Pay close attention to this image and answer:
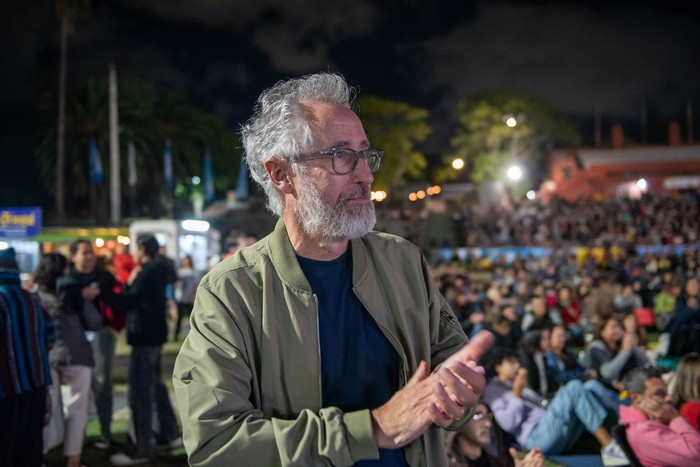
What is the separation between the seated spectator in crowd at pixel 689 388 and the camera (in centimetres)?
479

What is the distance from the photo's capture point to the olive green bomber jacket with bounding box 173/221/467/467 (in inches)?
60.5

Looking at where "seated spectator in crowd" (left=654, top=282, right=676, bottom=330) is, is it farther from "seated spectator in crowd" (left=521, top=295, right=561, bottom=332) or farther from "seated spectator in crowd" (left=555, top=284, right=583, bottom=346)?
"seated spectator in crowd" (left=521, top=295, right=561, bottom=332)

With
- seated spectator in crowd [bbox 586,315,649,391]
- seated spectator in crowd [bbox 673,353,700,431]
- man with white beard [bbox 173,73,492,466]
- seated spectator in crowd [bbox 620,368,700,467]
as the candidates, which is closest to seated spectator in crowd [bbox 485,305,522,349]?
seated spectator in crowd [bbox 586,315,649,391]

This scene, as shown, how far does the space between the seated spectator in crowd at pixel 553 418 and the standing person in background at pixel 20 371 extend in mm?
3784

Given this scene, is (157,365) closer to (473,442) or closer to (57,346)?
(57,346)

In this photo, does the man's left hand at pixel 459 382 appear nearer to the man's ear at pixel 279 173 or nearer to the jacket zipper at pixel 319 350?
the jacket zipper at pixel 319 350

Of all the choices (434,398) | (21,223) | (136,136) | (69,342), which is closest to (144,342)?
→ (69,342)

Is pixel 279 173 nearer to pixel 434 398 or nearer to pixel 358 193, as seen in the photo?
pixel 358 193

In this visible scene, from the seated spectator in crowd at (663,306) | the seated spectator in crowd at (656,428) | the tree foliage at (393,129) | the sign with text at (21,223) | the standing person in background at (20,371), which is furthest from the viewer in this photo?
the tree foliage at (393,129)

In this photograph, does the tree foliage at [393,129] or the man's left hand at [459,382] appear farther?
the tree foliage at [393,129]

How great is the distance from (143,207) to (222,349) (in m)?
50.0

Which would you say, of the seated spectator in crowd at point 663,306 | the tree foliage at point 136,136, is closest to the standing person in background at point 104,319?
the seated spectator in crowd at point 663,306

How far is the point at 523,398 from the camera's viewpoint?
6.09 meters

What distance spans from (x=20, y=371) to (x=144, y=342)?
136 centimetres
